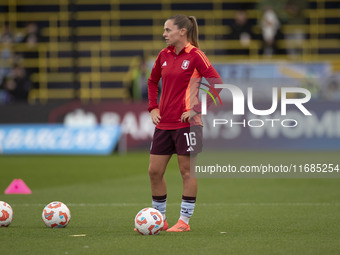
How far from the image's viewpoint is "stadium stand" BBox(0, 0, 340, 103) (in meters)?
24.4

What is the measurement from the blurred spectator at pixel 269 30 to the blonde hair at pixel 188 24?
15.0 m

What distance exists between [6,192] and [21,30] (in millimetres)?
15504

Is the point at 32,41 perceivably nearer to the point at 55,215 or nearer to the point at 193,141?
the point at 55,215

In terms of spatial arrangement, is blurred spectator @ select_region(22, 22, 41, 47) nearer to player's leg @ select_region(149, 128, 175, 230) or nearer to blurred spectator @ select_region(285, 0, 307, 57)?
blurred spectator @ select_region(285, 0, 307, 57)

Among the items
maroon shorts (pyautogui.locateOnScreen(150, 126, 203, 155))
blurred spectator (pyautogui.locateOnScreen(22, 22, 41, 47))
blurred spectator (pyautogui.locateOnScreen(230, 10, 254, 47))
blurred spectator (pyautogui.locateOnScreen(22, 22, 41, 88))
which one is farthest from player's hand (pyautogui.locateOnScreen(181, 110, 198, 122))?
blurred spectator (pyautogui.locateOnScreen(22, 22, 41, 47))

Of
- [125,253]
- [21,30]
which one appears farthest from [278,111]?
[125,253]

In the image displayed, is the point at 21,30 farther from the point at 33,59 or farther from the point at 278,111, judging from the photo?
the point at 278,111

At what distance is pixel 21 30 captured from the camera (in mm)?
25516

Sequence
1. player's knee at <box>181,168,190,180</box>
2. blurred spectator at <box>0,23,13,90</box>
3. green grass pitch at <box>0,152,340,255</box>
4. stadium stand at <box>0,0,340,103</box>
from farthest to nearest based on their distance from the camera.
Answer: stadium stand at <box>0,0,340,103</box>, blurred spectator at <box>0,23,13,90</box>, player's knee at <box>181,168,190,180</box>, green grass pitch at <box>0,152,340,255</box>

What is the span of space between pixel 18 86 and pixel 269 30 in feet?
25.0

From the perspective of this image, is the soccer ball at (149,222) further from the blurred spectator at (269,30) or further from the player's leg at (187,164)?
the blurred spectator at (269,30)

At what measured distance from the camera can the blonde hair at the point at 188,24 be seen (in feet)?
24.0

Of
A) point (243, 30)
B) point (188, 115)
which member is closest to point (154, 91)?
point (188, 115)

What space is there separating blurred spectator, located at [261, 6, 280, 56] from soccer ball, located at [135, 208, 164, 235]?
52.0ft
